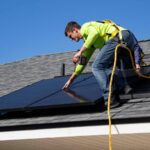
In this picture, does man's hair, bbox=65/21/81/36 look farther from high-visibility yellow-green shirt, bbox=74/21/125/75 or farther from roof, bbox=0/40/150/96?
roof, bbox=0/40/150/96

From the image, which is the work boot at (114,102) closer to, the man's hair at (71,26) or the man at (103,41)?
the man at (103,41)

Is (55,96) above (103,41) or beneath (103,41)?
beneath

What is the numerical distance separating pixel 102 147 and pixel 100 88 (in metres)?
0.92

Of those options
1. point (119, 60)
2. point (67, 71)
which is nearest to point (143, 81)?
point (119, 60)

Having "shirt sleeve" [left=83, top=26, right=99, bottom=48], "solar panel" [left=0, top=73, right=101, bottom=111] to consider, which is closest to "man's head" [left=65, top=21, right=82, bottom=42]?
"shirt sleeve" [left=83, top=26, right=99, bottom=48]

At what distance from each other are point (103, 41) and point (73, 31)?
0.49m

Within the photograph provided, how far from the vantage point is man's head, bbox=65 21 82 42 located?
6.90 metres

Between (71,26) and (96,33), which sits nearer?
(96,33)

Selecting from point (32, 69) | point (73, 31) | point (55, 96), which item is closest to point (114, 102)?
point (55, 96)

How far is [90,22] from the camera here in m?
6.81

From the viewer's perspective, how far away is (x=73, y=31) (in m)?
6.91

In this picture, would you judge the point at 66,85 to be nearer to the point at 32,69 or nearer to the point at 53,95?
the point at 53,95

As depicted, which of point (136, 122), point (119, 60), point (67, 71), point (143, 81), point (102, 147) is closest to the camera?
point (136, 122)

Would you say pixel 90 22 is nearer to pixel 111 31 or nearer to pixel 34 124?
pixel 111 31
